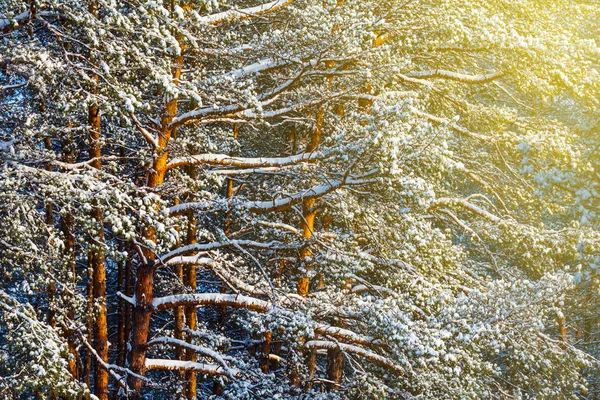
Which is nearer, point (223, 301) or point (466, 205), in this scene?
Answer: point (223, 301)

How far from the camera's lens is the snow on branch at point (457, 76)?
9114mm

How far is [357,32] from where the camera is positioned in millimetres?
7012

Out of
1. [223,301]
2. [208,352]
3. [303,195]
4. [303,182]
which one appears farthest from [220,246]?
[303,182]

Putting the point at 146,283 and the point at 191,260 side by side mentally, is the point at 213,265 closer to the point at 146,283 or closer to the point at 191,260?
the point at 191,260

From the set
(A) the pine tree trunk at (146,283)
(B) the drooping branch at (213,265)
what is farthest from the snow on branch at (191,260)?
(A) the pine tree trunk at (146,283)

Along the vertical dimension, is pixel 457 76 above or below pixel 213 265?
above

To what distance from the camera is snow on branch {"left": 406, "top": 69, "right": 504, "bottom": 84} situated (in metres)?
9.11

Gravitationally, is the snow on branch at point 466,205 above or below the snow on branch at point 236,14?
below

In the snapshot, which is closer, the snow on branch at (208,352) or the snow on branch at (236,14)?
the snow on branch at (236,14)

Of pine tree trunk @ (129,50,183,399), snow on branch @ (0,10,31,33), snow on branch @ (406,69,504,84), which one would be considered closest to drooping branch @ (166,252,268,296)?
pine tree trunk @ (129,50,183,399)

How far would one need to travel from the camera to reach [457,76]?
9547mm

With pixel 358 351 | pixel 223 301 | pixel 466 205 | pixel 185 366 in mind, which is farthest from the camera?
pixel 466 205

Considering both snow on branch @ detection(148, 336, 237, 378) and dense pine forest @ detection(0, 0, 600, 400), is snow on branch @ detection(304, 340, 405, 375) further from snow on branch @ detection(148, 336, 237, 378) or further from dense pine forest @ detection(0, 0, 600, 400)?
snow on branch @ detection(148, 336, 237, 378)

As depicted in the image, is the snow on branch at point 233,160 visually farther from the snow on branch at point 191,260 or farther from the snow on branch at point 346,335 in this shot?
the snow on branch at point 346,335
